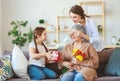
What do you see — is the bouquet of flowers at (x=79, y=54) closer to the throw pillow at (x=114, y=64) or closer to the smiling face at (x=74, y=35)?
the smiling face at (x=74, y=35)

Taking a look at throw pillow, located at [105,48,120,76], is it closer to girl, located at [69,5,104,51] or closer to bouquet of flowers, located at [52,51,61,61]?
girl, located at [69,5,104,51]

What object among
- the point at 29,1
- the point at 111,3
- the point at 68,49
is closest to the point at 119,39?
the point at 111,3

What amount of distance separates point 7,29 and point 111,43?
246 cm

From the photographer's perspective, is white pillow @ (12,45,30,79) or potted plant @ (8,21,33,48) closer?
white pillow @ (12,45,30,79)

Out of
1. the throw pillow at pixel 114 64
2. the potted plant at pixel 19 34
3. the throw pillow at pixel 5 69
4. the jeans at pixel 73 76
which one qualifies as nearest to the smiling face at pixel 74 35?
the jeans at pixel 73 76

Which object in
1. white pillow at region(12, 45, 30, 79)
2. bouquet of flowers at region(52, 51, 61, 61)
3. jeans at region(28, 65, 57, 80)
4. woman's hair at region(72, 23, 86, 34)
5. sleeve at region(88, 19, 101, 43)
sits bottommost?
jeans at region(28, 65, 57, 80)

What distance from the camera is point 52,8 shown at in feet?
20.5

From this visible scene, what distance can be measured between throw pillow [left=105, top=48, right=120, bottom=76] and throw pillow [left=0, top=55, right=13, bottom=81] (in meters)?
1.16

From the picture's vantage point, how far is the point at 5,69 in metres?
3.12

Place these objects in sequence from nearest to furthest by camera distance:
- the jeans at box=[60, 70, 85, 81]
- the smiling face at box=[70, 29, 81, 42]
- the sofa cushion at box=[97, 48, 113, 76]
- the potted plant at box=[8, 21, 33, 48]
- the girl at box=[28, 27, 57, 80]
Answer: the jeans at box=[60, 70, 85, 81], the smiling face at box=[70, 29, 81, 42], the girl at box=[28, 27, 57, 80], the sofa cushion at box=[97, 48, 113, 76], the potted plant at box=[8, 21, 33, 48]

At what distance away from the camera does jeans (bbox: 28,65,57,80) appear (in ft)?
10.3

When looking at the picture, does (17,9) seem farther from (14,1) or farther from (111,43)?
(111,43)

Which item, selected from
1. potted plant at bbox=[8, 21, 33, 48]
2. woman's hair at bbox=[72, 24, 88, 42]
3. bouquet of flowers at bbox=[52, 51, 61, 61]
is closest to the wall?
potted plant at bbox=[8, 21, 33, 48]

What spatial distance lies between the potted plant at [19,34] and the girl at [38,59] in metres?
2.60
